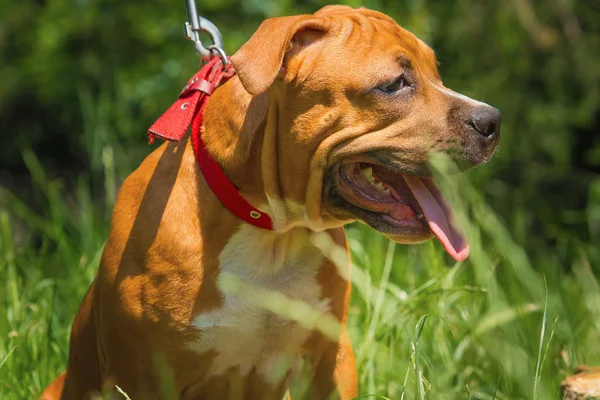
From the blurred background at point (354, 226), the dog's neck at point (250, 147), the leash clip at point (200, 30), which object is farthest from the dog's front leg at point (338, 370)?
the leash clip at point (200, 30)

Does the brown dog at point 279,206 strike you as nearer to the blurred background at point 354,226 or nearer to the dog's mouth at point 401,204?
the dog's mouth at point 401,204

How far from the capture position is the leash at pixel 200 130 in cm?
352

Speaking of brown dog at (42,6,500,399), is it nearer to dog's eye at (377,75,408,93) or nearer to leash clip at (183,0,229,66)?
dog's eye at (377,75,408,93)

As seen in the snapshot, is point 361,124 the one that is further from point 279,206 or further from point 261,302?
point 261,302

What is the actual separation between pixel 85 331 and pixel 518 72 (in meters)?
3.69

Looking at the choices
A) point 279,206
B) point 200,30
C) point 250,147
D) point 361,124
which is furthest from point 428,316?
point 200,30

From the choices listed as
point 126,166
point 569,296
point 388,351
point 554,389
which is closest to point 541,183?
point 569,296

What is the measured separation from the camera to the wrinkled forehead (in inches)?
134

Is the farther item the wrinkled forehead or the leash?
the leash

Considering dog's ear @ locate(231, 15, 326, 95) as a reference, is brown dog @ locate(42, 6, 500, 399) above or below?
below

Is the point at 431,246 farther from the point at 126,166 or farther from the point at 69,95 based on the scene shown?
the point at 69,95

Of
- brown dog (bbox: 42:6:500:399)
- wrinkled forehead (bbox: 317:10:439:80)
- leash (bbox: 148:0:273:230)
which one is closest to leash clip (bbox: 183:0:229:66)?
leash (bbox: 148:0:273:230)

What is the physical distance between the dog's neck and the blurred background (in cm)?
81

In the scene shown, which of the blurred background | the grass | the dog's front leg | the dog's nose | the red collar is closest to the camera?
the grass
